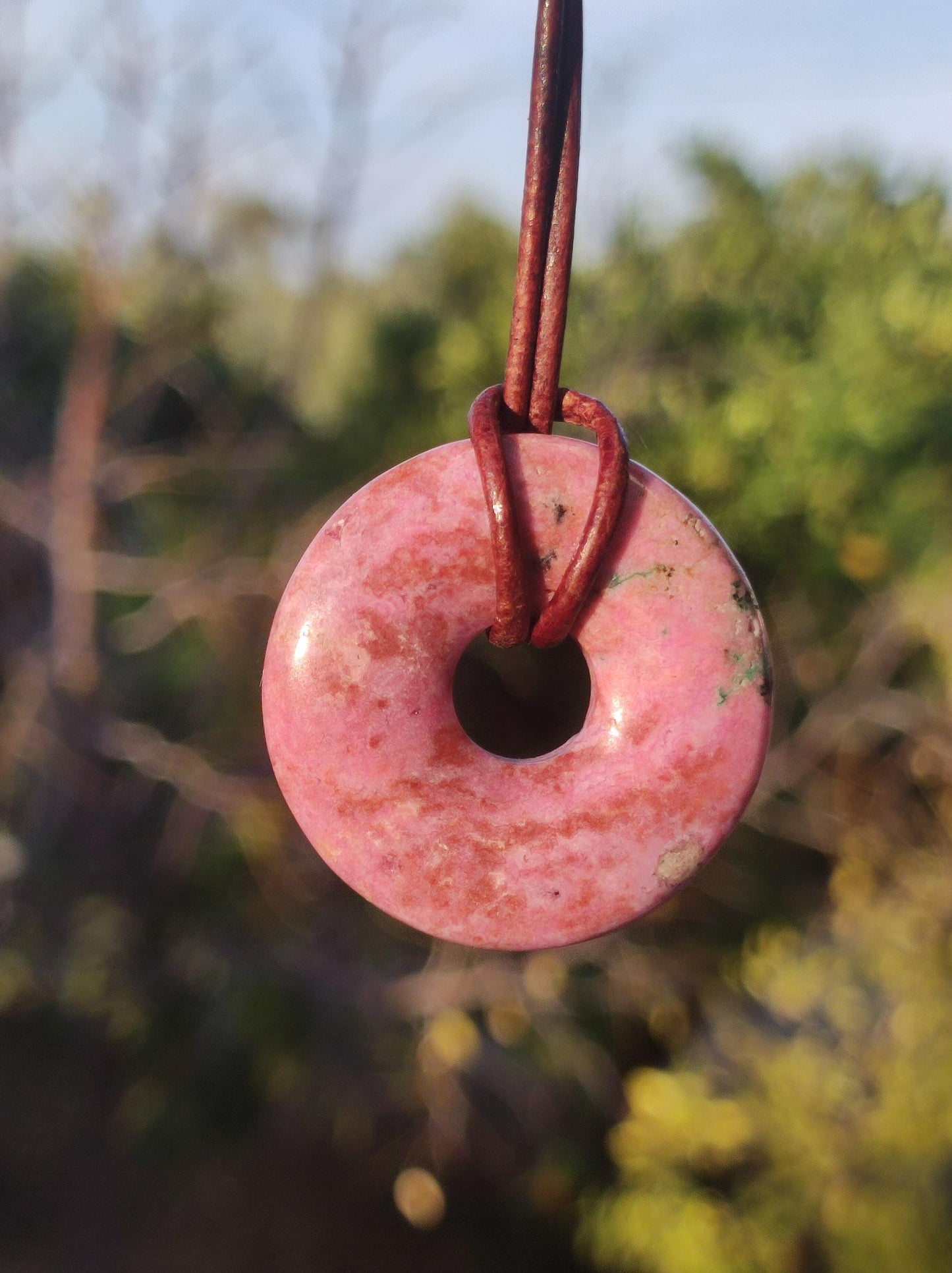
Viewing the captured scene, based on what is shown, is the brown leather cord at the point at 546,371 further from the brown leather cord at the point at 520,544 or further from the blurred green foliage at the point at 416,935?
the blurred green foliage at the point at 416,935

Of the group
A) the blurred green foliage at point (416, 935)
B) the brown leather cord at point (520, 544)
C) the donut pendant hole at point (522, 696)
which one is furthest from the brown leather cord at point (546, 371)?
the blurred green foliage at point (416, 935)

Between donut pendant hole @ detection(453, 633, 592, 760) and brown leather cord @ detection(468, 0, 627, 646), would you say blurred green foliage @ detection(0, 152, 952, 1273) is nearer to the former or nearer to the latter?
donut pendant hole @ detection(453, 633, 592, 760)

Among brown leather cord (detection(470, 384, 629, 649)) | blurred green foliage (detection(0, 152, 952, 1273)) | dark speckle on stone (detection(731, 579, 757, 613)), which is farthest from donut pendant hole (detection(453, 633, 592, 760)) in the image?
blurred green foliage (detection(0, 152, 952, 1273))

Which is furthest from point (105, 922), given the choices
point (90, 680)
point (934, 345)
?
point (934, 345)

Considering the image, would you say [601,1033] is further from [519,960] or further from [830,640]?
[830,640]

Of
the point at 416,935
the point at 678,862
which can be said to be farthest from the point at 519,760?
the point at 416,935

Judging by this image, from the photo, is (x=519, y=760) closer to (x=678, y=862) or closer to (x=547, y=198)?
(x=678, y=862)

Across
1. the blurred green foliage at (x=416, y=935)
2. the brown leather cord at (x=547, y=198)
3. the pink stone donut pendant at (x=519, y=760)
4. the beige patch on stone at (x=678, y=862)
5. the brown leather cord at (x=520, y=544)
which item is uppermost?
the brown leather cord at (x=547, y=198)
